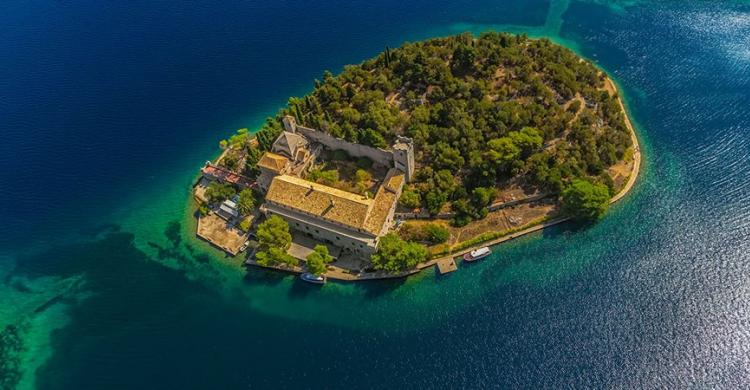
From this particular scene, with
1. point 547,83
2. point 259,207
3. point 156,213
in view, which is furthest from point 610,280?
point 156,213

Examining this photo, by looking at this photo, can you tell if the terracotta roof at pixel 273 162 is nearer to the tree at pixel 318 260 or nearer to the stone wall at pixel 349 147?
the stone wall at pixel 349 147

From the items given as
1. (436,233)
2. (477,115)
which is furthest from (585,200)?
(477,115)

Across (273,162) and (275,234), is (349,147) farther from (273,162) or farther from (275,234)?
(275,234)

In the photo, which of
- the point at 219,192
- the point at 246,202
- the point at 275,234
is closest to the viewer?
the point at 275,234

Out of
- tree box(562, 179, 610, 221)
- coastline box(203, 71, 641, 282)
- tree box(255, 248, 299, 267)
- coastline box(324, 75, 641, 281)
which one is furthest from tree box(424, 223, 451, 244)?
tree box(255, 248, 299, 267)

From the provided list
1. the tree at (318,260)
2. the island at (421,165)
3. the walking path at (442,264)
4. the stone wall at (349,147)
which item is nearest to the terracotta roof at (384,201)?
the island at (421,165)

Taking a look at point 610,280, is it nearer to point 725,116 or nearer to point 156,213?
point 725,116
